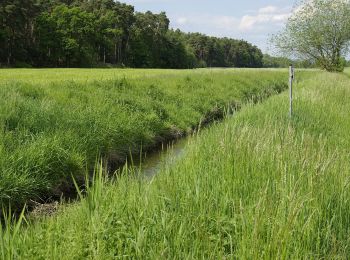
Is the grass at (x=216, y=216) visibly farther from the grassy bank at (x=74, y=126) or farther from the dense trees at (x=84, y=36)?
the dense trees at (x=84, y=36)

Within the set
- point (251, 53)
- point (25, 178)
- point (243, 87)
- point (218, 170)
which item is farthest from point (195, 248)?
point (251, 53)

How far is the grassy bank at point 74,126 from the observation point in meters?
7.33

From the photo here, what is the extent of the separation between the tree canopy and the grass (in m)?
44.6

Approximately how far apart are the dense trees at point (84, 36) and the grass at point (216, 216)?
181 feet

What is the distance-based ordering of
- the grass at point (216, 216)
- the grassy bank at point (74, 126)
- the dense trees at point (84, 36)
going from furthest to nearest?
1. the dense trees at point (84, 36)
2. the grassy bank at point (74, 126)
3. the grass at point (216, 216)

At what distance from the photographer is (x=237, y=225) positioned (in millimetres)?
3764

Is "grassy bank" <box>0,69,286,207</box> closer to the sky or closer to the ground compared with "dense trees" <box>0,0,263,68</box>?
closer to the ground

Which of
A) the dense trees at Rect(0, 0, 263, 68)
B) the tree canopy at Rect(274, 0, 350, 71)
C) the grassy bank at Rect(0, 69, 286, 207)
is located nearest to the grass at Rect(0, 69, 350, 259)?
the grassy bank at Rect(0, 69, 286, 207)

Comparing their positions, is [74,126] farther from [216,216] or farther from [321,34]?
[321,34]

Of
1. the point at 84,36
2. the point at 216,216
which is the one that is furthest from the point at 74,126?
the point at 84,36

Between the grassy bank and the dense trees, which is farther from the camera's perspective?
the dense trees

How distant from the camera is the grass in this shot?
324 centimetres

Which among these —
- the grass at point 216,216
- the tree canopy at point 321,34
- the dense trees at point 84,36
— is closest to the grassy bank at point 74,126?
the grass at point 216,216

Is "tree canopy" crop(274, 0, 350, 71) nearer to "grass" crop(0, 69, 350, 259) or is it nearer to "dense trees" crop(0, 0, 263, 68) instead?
"dense trees" crop(0, 0, 263, 68)
